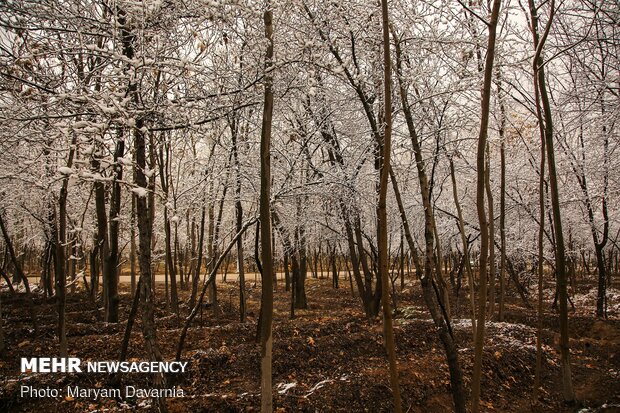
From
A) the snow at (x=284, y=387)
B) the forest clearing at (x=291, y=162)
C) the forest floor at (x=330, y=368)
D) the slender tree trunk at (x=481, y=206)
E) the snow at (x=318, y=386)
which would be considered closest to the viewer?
the slender tree trunk at (x=481, y=206)

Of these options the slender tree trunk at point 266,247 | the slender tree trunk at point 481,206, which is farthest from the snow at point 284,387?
the slender tree trunk at point 481,206

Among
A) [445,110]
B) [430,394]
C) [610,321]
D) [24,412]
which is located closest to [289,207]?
[445,110]

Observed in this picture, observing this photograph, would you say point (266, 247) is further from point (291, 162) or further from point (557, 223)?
point (557, 223)

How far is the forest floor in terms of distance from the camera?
4852mm

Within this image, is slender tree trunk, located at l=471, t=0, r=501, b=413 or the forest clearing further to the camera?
the forest clearing

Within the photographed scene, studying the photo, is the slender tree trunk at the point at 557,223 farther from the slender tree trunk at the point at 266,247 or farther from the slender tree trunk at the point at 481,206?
the slender tree trunk at the point at 266,247

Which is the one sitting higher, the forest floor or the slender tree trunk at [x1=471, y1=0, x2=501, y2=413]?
the slender tree trunk at [x1=471, y1=0, x2=501, y2=413]

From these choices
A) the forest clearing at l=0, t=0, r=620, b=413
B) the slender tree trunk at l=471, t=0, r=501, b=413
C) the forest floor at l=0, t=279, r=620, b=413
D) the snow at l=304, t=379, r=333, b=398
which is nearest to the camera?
the slender tree trunk at l=471, t=0, r=501, b=413

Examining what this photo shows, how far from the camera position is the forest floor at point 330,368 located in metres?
4.85

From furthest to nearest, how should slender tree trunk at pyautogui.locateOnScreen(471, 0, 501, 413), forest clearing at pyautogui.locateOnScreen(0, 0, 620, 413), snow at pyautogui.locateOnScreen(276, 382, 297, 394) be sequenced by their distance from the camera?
1. snow at pyautogui.locateOnScreen(276, 382, 297, 394)
2. forest clearing at pyautogui.locateOnScreen(0, 0, 620, 413)
3. slender tree trunk at pyautogui.locateOnScreen(471, 0, 501, 413)

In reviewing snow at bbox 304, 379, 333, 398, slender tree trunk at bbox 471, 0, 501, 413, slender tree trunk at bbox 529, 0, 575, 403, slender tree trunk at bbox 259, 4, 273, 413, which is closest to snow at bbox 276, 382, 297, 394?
snow at bbox 304, 379, 333, 398

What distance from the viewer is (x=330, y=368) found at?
6332mm

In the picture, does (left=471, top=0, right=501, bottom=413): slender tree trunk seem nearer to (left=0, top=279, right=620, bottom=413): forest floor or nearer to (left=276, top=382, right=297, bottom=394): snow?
(left=0, top=279, right=620, bottom=413): forest floor

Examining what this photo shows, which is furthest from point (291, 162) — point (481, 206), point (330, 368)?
point (481, 206)
